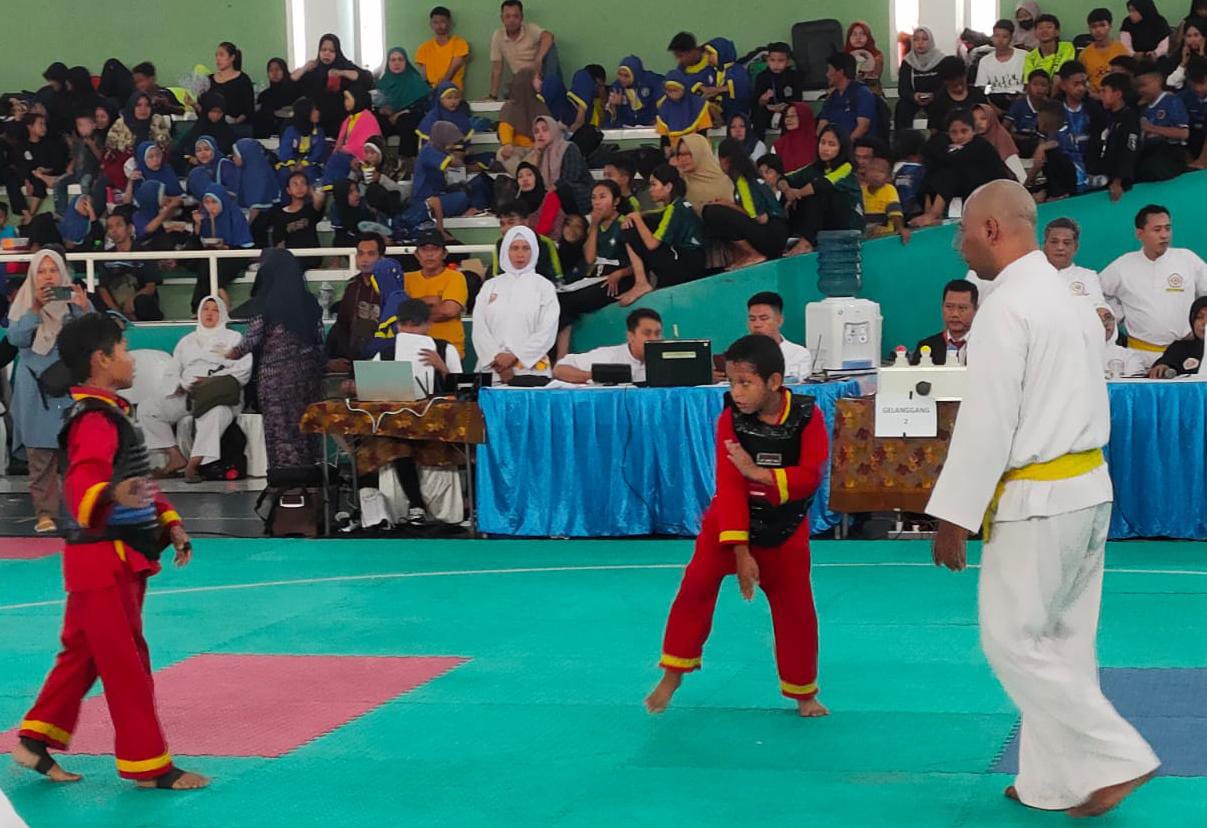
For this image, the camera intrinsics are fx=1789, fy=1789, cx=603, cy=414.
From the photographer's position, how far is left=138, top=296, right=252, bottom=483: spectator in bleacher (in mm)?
15344

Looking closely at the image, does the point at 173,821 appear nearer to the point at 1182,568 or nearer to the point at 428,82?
the point at 1182,568

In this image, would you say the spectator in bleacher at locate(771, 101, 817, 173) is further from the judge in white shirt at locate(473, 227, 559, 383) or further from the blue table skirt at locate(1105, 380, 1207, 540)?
the blue table skirt at locate(1105, 380, 1207, 540)

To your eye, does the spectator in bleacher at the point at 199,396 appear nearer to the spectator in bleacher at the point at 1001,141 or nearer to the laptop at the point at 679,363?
the laptop at the point at 679,363

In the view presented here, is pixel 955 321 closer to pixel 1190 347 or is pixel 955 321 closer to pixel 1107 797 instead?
pixel 1190 347

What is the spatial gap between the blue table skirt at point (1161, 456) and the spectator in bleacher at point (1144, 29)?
7.41 m

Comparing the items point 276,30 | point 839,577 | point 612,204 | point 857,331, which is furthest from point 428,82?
point 839,577

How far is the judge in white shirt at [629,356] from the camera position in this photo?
1199cm

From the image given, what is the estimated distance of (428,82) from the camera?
20.6 m

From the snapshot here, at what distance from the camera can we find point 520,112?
61.5ft

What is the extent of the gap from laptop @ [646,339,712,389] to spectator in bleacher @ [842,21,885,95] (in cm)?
785

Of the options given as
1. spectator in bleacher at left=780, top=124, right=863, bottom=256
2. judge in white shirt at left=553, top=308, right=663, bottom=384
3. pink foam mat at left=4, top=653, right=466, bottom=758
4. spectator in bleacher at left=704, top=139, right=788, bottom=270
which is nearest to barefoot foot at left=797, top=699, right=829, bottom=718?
pink foam mat at left=4, top=653, right=466, bottom=758

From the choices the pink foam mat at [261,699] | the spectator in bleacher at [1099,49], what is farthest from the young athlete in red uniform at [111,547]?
the spectator in bleacher at [1099,49]

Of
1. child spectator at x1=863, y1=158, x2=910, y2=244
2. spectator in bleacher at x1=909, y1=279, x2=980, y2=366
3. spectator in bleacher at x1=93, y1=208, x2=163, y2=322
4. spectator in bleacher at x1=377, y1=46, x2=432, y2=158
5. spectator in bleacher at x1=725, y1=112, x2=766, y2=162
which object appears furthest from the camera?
spectator in bleacher at x1=377, y1=46, x2=432, y2=158

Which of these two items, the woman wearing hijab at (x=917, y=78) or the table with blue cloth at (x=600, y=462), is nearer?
the table with blue cloth at (x=600, y=462)
